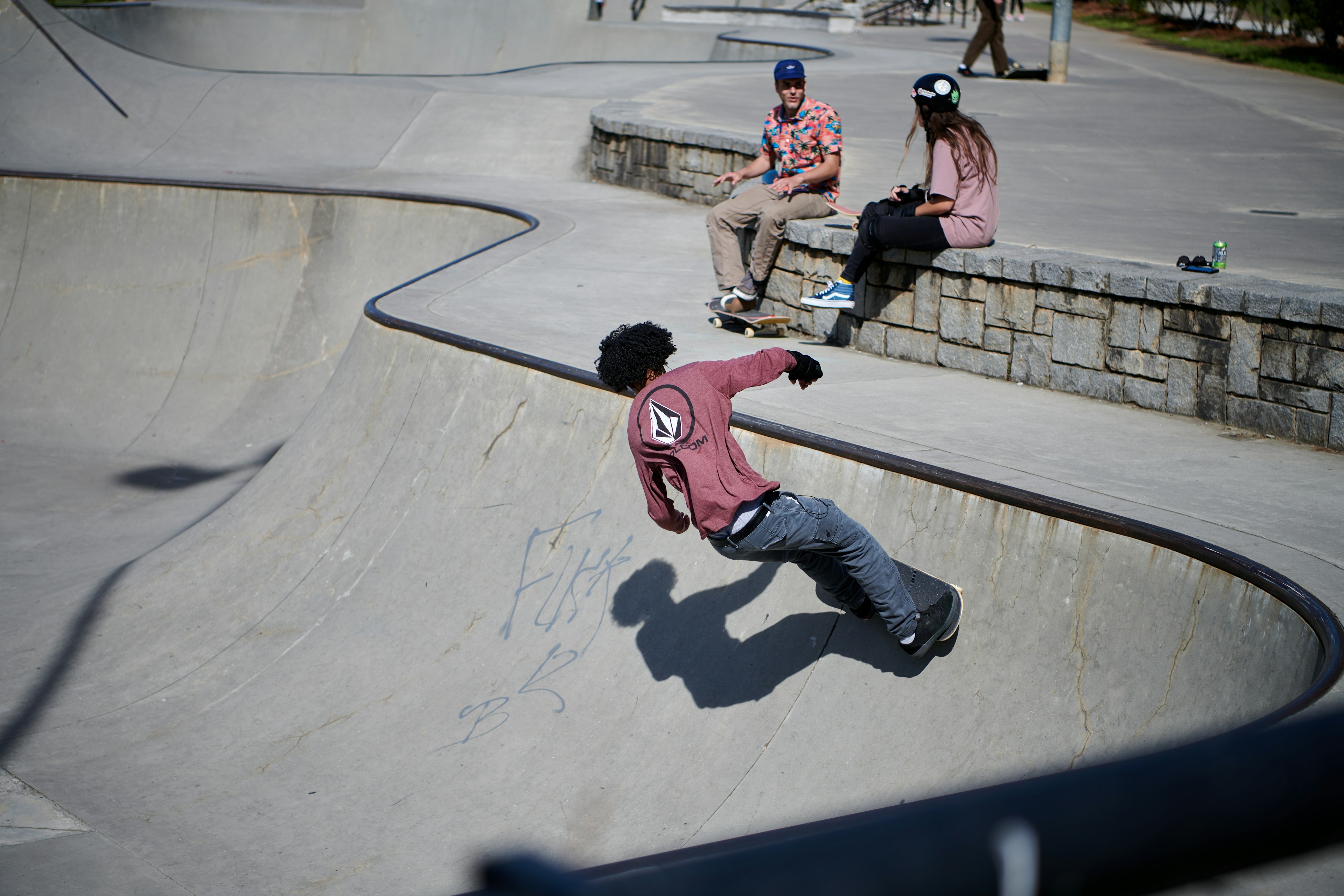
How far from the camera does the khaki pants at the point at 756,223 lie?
26.1 ft

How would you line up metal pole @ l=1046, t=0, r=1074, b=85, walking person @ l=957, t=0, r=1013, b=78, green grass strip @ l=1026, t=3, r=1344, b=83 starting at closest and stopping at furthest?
1. metal pole @ l=1046, t=0, r=1074, b=85
2. walking person @ l=957, t=0, r=1013, b=78
3. green grass strip @ l=1026, t=3, r=1344, b=83

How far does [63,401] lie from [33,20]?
365 inches

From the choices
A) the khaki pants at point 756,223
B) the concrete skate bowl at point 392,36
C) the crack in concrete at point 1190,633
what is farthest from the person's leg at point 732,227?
the concrete skate bowl at point 392,36

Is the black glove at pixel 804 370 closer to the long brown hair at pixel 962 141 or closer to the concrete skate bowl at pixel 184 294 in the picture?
the long brown hair at pixel 962 141

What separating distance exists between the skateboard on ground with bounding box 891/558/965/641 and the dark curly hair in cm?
121

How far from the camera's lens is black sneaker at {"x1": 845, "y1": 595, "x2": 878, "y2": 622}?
4.41 m

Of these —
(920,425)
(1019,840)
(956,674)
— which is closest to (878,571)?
(956,674)

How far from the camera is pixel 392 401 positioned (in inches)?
290

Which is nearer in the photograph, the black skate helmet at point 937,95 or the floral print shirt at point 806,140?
the black skate helmet at point 937,95

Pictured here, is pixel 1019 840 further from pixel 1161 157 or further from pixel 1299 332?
pixel 1161 157

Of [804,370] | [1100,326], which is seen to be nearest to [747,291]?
[1100,326]

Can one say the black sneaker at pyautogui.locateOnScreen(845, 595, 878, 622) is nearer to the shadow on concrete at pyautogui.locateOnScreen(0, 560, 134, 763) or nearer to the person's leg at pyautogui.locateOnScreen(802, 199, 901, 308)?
the person's leg at pyautogui.locateOnScreen(802, 199, 901, 308)

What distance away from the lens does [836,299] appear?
7.34 metres

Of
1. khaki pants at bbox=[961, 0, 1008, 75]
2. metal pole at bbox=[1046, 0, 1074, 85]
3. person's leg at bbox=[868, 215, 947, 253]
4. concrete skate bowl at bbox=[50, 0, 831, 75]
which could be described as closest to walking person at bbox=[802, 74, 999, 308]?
person's leg at bbox=[868, 215, 947, 253]
